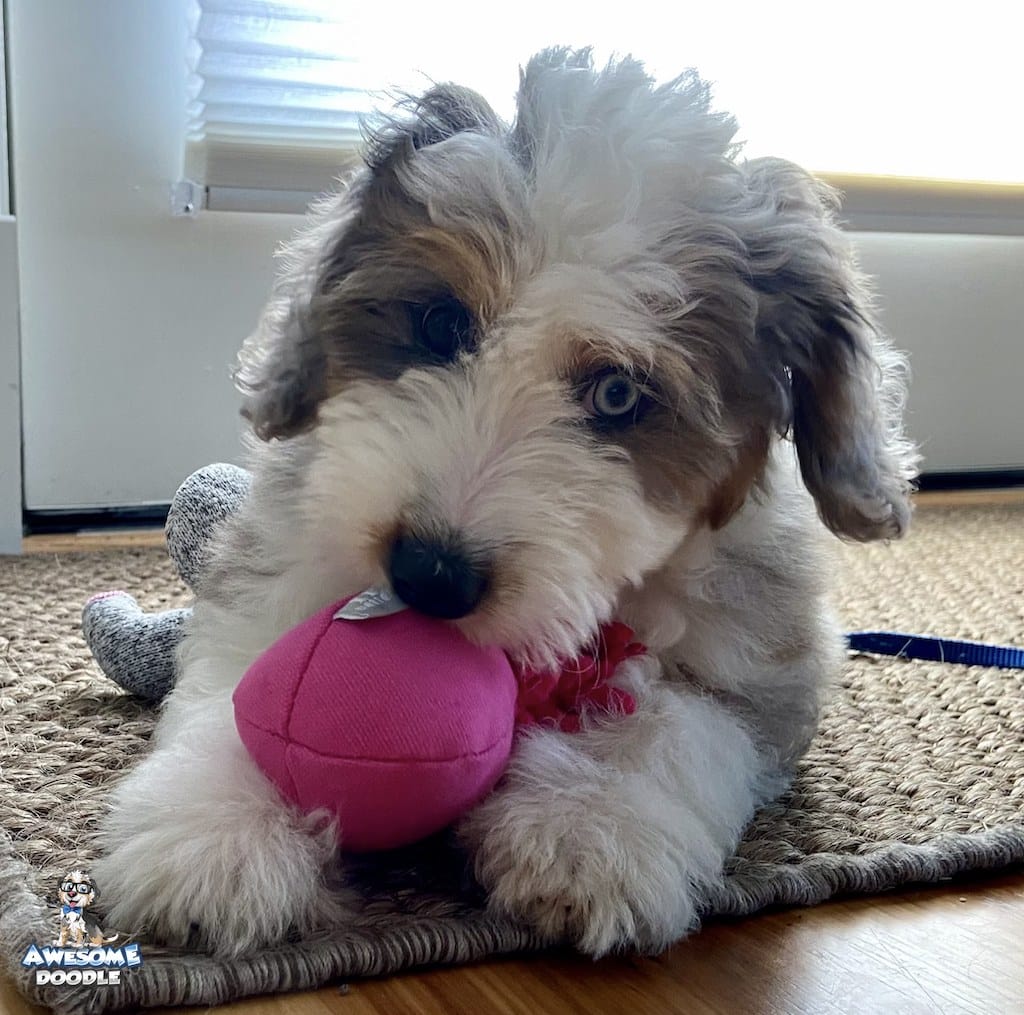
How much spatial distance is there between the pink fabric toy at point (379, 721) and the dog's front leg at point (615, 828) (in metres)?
0.06

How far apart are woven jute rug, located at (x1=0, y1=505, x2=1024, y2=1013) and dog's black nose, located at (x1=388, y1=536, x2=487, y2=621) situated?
29 centimetres

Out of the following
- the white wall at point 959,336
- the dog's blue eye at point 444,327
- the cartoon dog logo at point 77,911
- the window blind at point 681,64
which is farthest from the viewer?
the white wall at point 959,336

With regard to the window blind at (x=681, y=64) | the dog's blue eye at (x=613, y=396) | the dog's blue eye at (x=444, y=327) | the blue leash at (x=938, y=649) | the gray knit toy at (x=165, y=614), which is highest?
the window blind at (x=681, y=64)

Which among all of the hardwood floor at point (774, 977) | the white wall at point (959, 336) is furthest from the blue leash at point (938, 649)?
the white wall at point (959, 336)

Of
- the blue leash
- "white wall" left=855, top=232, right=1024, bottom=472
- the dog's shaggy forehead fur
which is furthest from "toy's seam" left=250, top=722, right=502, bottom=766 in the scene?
"white wall" left=855, top=232, right=1024, bottom=472

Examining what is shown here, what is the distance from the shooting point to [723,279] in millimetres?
1444

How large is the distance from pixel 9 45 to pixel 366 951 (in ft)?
8.59

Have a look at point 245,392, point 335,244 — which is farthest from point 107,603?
point 335,244

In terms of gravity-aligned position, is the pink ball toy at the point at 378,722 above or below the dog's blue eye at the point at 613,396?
below

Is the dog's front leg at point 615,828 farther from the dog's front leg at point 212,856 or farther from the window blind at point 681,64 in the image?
the window blind at point 681,64

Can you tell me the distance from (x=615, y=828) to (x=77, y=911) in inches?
20.5

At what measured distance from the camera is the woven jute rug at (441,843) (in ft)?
3.76

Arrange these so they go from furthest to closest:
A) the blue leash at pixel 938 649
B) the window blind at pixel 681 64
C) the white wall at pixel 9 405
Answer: the window blind at pixel 681 64 < the white wall at pixel 9 405 < the blue leash at pixel 938 649

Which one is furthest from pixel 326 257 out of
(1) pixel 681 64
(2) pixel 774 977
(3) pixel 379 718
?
(1) pixel 681 64
